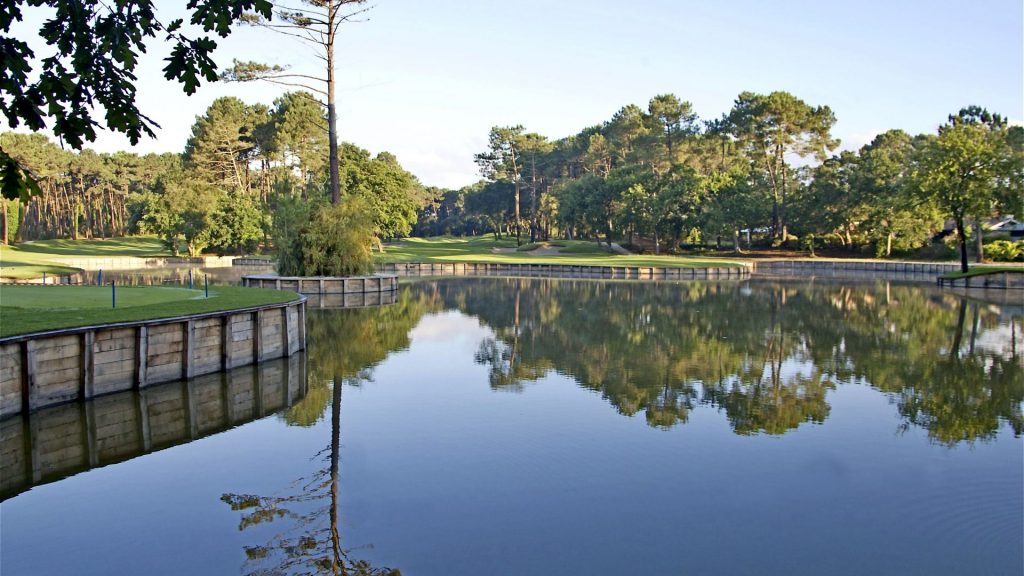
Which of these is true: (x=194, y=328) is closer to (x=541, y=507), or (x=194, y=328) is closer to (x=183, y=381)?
(x=183, y=381)

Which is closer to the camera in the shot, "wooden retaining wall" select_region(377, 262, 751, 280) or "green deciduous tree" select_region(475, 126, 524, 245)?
"wooden retaining wall" select_region(377, 262, 751, 280)

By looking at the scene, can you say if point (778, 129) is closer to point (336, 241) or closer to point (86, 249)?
point (336, 241)

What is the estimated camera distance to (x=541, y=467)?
40.8ft

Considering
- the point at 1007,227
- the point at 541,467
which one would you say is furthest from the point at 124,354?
the point at 1007,227

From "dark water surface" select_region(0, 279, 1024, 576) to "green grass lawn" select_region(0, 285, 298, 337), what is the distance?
1.83m

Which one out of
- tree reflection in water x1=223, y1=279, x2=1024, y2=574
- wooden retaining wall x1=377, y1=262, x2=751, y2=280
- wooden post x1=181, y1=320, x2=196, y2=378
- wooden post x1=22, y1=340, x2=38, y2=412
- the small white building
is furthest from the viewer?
the small white building

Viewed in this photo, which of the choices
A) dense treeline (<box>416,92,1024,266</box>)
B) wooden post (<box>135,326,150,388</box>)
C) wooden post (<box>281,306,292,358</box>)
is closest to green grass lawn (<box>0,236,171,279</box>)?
dense treeline (<box>416,92,1024,266</box>)

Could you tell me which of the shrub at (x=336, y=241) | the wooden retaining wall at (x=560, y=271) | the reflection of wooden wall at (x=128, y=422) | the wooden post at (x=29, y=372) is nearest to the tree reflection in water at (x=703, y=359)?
the reflection of wooden wall at (x=128, y=422)

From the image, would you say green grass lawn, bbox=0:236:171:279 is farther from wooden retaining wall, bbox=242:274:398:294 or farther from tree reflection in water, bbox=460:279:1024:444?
tree reflection in water, bbox=460:279:1024:444

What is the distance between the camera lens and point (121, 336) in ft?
54.0

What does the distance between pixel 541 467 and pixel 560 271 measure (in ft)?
181

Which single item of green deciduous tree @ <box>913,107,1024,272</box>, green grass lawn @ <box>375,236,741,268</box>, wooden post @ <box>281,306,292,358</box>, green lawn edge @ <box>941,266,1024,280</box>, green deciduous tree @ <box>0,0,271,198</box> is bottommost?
wooden post @ <box>281,306,292,358</box>

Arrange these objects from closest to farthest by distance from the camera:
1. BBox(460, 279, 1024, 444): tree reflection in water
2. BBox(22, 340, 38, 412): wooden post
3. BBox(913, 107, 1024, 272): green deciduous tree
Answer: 1. BBox(22, 340, 38, 412): wooden post
2. BBox(460, 279, 1024, 444): tree reflection in water
3. BBox(913, 107, 1024, 272): green deciduous tree

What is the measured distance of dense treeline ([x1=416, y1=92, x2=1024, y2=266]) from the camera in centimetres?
5053
